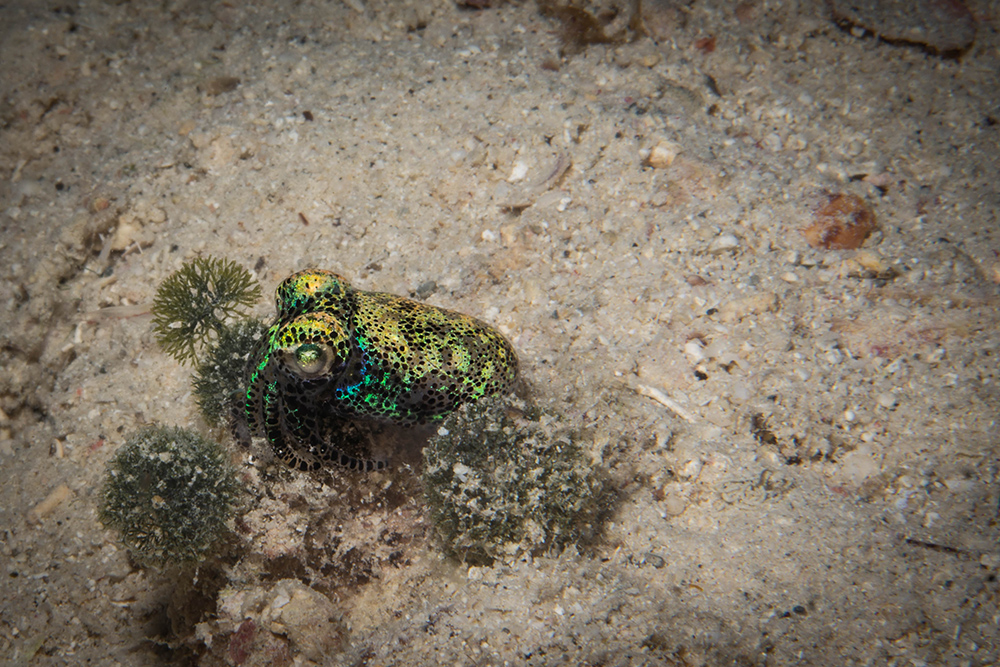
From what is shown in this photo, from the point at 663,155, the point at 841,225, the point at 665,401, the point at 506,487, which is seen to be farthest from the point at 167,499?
the point at 841,225

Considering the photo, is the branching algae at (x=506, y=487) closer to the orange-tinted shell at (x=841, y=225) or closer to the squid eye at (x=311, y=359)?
the squid eye at (x=311, y=359)

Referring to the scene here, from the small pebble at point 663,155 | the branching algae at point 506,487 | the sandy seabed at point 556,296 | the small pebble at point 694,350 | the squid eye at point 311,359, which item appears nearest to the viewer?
the squid eye at point 311,359

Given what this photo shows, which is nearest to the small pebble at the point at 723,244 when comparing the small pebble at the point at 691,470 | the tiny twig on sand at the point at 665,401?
the tiny twig on sand at the point at 665,401

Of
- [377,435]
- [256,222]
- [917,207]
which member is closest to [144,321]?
[256,222]

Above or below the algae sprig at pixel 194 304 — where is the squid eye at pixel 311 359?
above

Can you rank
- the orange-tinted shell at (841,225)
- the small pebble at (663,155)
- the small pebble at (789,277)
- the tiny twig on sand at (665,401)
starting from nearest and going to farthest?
the tiny twig on sand at (665,401) < the small pebble at (789,277) < the orange-tinted shell at (841,225) < the small pebble at (663,155)

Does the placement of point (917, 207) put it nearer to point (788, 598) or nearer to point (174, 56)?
point (788, 598)

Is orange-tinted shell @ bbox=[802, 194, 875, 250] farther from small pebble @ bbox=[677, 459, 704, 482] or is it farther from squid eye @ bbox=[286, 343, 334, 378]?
squid eye @ bbox=[286, 343, 334, 378]
